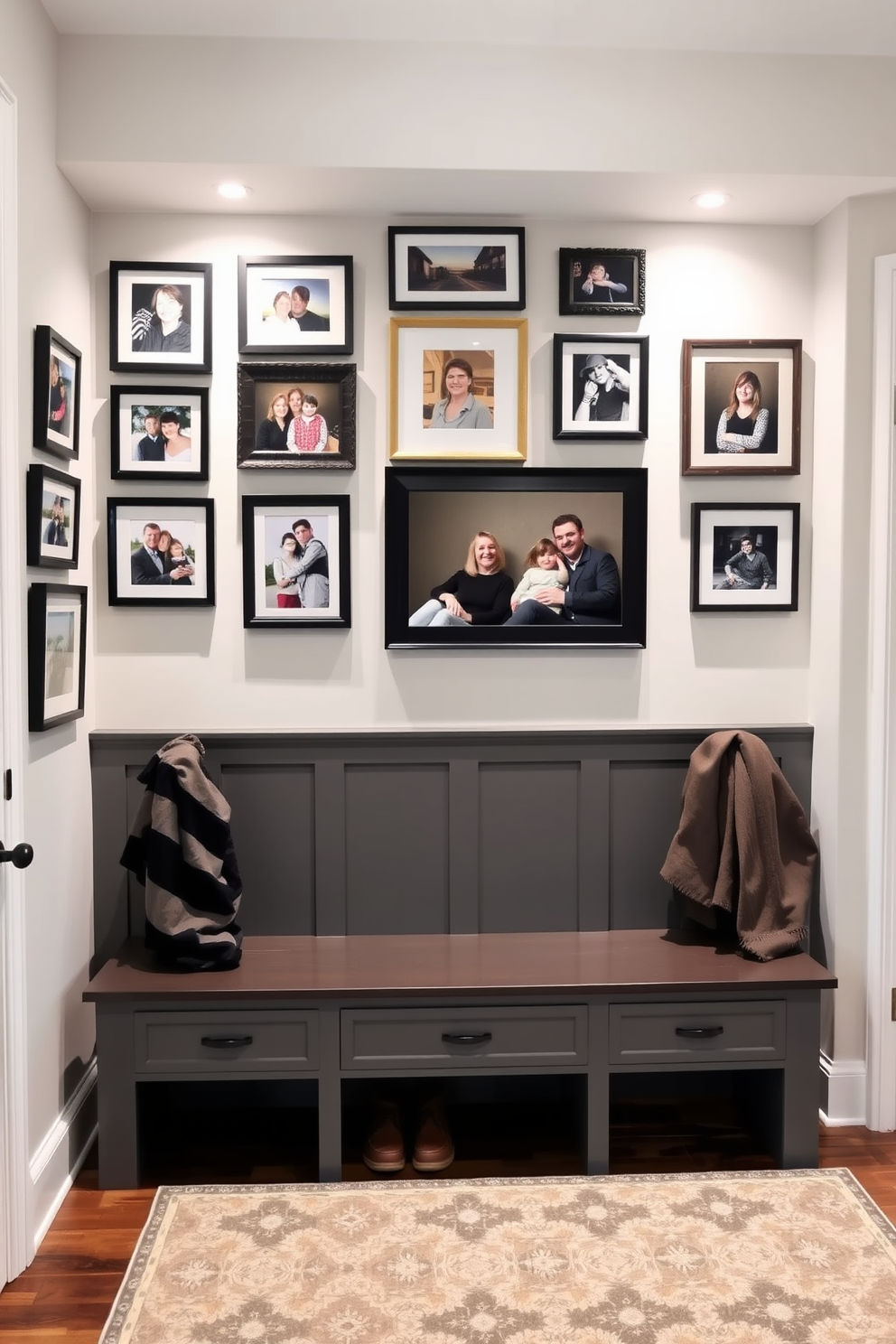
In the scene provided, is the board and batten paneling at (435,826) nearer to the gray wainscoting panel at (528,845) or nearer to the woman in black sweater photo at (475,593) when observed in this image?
the gray wainscoting panel at (528,845)

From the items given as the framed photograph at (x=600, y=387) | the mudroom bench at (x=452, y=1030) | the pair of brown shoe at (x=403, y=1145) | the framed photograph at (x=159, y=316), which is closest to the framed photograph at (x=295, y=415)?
the framed photograph at (x=159, y=316)

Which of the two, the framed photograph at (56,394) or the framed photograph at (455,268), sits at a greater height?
the framed photograph at (455,268)

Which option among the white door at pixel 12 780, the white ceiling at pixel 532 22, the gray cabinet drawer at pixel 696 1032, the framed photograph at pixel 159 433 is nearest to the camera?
the white door at pixel 12 780

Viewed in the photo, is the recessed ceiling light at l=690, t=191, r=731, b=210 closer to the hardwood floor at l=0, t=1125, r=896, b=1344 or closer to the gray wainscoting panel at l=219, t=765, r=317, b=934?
the gray wainscoting panel at l=219, t=765, r=317, b=934

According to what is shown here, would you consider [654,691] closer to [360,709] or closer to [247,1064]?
[360,709]

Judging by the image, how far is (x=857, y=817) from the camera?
2.85m

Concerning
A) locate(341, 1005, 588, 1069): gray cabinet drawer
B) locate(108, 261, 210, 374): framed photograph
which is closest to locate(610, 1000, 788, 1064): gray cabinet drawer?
locate(341, 1005, 588, 1069): gray cabinet drawer

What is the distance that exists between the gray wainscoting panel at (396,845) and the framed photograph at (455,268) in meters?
1.33

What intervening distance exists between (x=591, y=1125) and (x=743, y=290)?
236 centimetres

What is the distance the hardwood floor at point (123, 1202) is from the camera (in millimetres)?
2078

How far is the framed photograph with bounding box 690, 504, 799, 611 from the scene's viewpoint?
3.00 m

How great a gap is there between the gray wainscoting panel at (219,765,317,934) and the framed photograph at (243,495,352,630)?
1.46 feet

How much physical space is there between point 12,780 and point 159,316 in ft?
4.64

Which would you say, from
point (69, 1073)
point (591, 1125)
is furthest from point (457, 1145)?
point (69, 1073)
